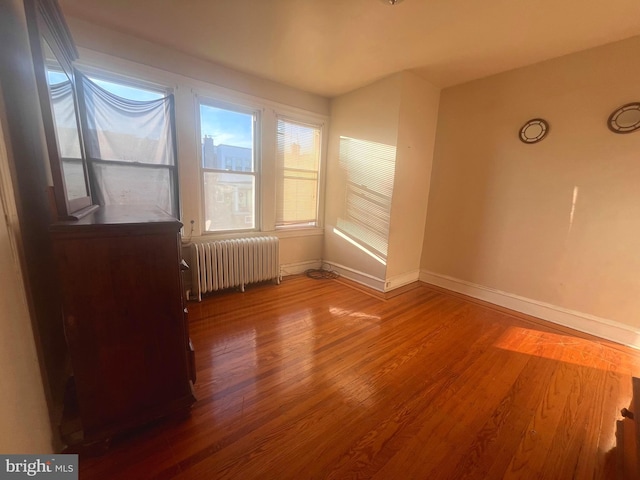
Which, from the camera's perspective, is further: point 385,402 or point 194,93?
point 194,93

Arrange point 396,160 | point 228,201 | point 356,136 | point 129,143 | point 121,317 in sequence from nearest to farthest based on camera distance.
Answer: point 121,317 → point 129,143 → point 396,160 → point 228,201 → point 356,136

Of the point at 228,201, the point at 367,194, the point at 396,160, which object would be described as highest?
the point at 396,160

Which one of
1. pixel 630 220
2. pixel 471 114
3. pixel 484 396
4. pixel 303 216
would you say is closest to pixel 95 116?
pixel 303 216

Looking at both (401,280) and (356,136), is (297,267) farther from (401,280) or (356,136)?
(356,136)

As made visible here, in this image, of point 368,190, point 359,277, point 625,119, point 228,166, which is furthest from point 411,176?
point 228,166

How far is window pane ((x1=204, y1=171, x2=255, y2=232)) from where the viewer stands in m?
3.14

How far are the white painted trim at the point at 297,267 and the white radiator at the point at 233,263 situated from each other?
302 millimetres

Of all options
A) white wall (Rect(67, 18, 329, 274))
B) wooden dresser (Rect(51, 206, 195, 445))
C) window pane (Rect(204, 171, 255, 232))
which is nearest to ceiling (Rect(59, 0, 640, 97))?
white wall (Rect(67, 18, 329, 274))

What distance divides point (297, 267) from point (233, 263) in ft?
3.76

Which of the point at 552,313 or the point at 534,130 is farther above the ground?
the point at 534,130

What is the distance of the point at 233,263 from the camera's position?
317 centimetres

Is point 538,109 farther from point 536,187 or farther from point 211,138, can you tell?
point 211,138

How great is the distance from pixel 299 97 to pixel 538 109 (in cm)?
280

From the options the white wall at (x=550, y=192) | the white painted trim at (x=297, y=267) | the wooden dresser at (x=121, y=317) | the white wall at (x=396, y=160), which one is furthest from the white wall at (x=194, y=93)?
the white wall at (x=550, y=192)
